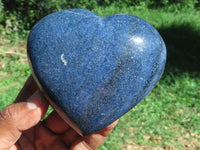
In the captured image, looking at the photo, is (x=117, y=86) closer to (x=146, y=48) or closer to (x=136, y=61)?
(x=136, y=61)

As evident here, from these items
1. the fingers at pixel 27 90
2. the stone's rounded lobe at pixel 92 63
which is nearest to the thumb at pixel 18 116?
the stone's rounded lobe at pixel 92 63

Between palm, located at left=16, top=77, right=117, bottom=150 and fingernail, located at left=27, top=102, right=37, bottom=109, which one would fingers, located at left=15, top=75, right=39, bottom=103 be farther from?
fingernail, located at left=27, top=102, right=37, bottom=109

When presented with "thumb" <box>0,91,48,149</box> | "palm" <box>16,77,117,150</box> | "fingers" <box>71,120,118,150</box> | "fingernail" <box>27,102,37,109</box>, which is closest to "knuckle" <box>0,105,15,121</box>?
"thumb" <box>0,91,48,149</box>

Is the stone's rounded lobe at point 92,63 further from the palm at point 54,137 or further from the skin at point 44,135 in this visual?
the palm at point 54,137

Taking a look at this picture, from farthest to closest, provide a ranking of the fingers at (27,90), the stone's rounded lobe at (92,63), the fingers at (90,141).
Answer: the fingers at (27,90) → the fingers at (90,141) → the stone's rounded lobe at (92,63)

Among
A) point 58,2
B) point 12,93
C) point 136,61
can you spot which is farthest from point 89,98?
point 58,2

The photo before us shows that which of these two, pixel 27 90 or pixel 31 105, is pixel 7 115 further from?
pixel 27 90
